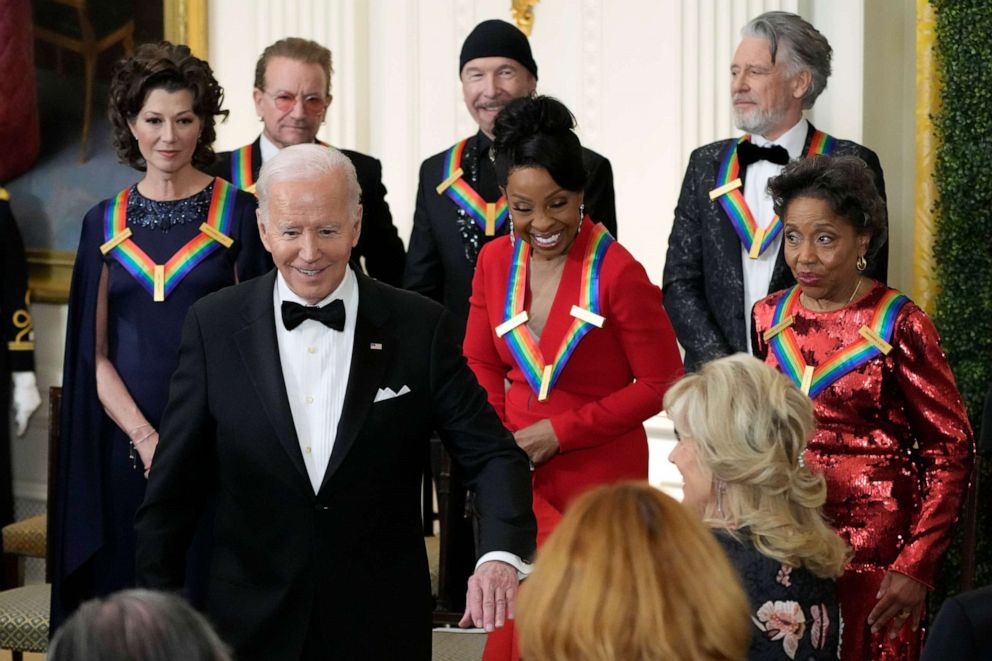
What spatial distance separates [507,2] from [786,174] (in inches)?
90.7

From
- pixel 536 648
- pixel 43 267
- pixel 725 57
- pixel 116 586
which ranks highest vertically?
pixel 725 57

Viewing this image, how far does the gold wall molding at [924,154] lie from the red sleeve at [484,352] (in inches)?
78.9

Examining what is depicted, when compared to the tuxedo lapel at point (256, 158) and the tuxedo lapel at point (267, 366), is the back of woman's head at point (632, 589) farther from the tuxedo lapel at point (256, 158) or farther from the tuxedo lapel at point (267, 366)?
the tuxedo lapel at point (256, 158)

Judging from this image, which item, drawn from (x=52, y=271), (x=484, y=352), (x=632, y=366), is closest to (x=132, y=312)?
(x=484, y=352)

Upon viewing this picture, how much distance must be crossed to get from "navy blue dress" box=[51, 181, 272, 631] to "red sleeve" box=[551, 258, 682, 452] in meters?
0.92

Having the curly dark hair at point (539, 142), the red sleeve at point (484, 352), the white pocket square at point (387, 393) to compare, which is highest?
the curly dark hair at point (539, 142)

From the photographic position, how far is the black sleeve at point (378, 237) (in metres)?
4.66

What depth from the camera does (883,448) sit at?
11.3 ft

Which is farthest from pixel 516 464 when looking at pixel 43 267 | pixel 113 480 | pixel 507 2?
pixel 43 267

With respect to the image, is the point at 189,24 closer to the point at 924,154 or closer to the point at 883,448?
the point at 924,154

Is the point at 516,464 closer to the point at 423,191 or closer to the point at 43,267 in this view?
the point at 423,191

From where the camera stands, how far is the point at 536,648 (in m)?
1.78

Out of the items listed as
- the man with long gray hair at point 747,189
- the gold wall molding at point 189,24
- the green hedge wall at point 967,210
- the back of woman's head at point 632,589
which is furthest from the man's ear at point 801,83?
the gold wall molding at point 189,24

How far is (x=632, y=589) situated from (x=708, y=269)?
2.54 meters
